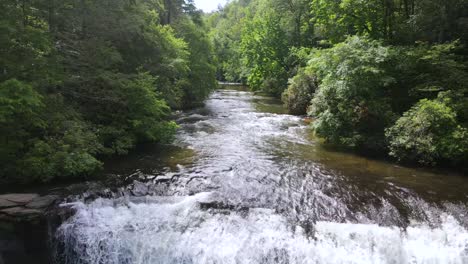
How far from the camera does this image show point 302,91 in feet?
72.6

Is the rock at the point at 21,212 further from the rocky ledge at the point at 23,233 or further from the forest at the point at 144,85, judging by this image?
the forest at the point at 144,85

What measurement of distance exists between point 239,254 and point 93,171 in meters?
5.23

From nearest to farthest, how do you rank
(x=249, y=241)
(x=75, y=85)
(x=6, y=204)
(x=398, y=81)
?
(x=249, y=241) → (x=6, y=204) → (x=75, y=85) → (x=398, y=81)

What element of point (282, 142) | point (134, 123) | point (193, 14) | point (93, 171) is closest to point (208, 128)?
point (282, 142)

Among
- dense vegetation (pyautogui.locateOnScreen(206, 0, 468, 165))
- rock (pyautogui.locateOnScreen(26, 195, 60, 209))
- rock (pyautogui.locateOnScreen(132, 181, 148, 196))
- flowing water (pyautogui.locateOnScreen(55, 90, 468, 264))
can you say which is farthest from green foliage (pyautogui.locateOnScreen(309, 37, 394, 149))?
rock (pyautogui.locateOnScreen(26, 195, 60, 209))

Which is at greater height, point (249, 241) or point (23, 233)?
point (23, 233)

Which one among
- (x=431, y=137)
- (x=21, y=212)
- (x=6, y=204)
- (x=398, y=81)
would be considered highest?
(x=398, y=81)

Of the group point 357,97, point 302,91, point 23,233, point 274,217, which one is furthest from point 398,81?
point 23,233

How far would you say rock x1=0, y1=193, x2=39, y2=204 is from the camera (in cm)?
755

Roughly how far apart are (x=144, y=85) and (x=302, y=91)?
40.6 ft

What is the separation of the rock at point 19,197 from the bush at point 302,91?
671 inches

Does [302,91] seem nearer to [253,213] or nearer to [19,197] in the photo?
[253,213]

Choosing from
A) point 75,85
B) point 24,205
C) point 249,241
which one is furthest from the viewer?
point 75,85

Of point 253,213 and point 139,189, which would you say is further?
point 139,189
